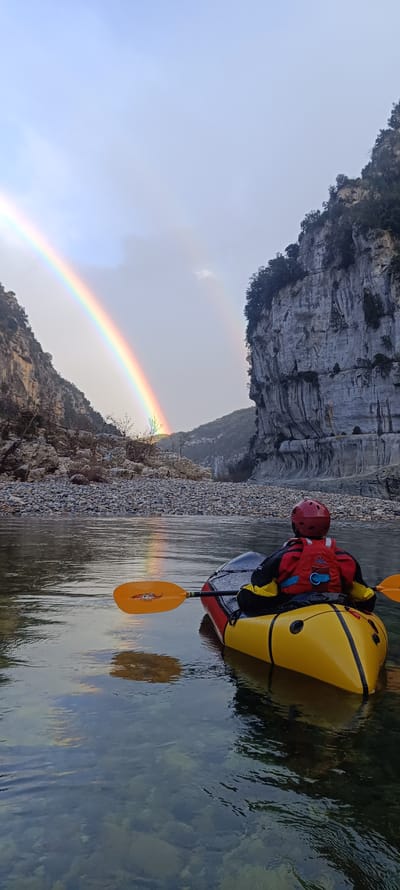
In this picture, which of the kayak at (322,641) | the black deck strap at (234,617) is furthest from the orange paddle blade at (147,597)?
the kayak at (322,641)

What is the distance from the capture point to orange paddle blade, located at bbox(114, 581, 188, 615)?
17.4 feet

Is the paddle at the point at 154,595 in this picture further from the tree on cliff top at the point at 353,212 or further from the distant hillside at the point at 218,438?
the distant hillside at the point at 218,438

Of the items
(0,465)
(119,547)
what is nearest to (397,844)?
(119,547)

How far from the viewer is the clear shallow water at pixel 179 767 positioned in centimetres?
196

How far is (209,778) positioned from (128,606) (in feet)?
9.24

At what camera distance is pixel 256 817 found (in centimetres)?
225

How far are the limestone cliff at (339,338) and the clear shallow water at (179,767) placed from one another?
26.1 meters

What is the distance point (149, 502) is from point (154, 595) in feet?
42.4

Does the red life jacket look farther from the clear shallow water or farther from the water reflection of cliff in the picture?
the water reflection of cliff

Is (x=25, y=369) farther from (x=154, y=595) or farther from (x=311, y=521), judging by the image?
(x=311, y=521)

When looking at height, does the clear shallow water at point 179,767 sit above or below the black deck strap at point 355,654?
below

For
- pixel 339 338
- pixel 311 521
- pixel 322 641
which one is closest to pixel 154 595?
pixel 311 521

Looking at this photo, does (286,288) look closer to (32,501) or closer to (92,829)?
(32,501)

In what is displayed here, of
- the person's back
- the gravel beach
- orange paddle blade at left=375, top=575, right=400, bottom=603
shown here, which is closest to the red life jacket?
the person's back
